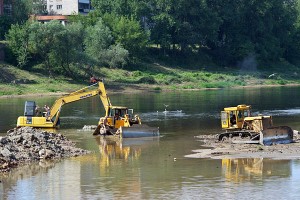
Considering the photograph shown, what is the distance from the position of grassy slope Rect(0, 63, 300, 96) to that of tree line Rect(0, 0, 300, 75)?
9.71 feet

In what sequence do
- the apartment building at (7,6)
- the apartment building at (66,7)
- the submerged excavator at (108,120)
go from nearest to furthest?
the submerged excavator at (108,120), the apartment building at (7,6), the apartment building at (66,7)

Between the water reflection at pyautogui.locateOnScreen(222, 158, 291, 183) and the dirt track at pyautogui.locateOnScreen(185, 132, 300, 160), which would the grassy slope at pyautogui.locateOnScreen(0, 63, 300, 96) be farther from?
the water reflection at pyautogui.locateOnScreen(222, 158, 291, 183)

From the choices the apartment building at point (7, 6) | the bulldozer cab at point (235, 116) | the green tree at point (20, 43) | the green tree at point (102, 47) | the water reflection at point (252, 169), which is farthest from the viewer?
the apartment building at point (7, 6)

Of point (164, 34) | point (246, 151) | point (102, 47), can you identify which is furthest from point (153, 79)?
point (246, 151)

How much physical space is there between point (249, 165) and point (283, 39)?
12735 centimetres

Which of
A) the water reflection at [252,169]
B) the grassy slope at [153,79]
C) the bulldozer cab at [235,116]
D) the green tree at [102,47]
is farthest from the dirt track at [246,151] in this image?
the green tree at [102,47]

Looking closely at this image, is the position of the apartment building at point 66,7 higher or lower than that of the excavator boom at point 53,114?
higher

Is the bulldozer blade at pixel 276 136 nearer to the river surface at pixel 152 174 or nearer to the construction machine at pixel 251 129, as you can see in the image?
the construction machine at pixel 251 129

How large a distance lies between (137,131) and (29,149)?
506 inches

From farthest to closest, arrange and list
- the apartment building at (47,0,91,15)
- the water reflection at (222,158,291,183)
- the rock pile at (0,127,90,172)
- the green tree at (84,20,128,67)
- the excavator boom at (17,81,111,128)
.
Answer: the apartment building at (47,0,91,15), the green tree at (84,20,128,67), the excavator boom at (17,81,111,128), the rock pile at (0,127,90,172), the water reflection at (222,158,291,183)

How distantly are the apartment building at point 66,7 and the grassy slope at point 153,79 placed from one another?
144 feet

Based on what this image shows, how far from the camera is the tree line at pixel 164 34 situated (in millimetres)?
116312

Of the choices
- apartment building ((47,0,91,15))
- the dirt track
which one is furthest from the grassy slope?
the dirt track

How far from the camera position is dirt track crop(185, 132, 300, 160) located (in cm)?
4600
